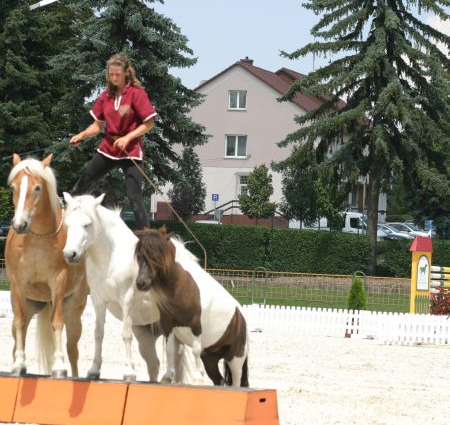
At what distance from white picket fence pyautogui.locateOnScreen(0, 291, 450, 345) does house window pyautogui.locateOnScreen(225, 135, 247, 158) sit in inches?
1754

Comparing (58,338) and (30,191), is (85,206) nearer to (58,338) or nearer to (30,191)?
(30,191)

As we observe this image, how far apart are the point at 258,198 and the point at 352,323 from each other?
30.4m

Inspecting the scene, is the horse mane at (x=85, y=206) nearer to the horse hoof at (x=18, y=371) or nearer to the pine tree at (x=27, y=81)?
the horse hoof at (x=18, y=371)

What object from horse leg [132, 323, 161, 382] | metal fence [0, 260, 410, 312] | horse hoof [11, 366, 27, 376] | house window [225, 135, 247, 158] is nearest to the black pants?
horse leg [132, 323, 161, 382]

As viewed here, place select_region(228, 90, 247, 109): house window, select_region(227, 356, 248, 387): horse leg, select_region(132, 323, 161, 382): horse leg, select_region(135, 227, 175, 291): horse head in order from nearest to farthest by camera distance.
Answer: select_region(135, 227, 175, 291): horse head, select_region(132, 323, 161, 382): horse leg, select_region(227, 356, 248, 387): horse leg, select_region(228, 90, 247, 109): house window

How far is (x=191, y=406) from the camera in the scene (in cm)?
734

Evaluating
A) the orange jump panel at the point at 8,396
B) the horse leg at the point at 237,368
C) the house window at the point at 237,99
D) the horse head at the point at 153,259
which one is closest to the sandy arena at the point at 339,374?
the horse leg at the point at 237,368

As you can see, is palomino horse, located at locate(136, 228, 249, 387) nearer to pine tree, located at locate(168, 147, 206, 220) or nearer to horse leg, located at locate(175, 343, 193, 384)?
horse leg, located at locate(175, 343, 193, 384)

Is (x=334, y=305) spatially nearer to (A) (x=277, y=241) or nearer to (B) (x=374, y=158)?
(A) (x=277, y=241)

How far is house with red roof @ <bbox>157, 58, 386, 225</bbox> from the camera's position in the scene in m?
64.4

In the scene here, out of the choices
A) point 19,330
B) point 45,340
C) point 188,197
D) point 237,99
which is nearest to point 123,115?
point 19,330

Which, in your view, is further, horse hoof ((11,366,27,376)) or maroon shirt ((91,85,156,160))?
maroon shirt ((91,85,156,160))

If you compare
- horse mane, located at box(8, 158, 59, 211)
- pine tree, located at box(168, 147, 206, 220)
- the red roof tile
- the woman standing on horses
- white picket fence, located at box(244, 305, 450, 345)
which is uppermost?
the red roof tile

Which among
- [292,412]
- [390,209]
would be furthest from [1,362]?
[390,209]
